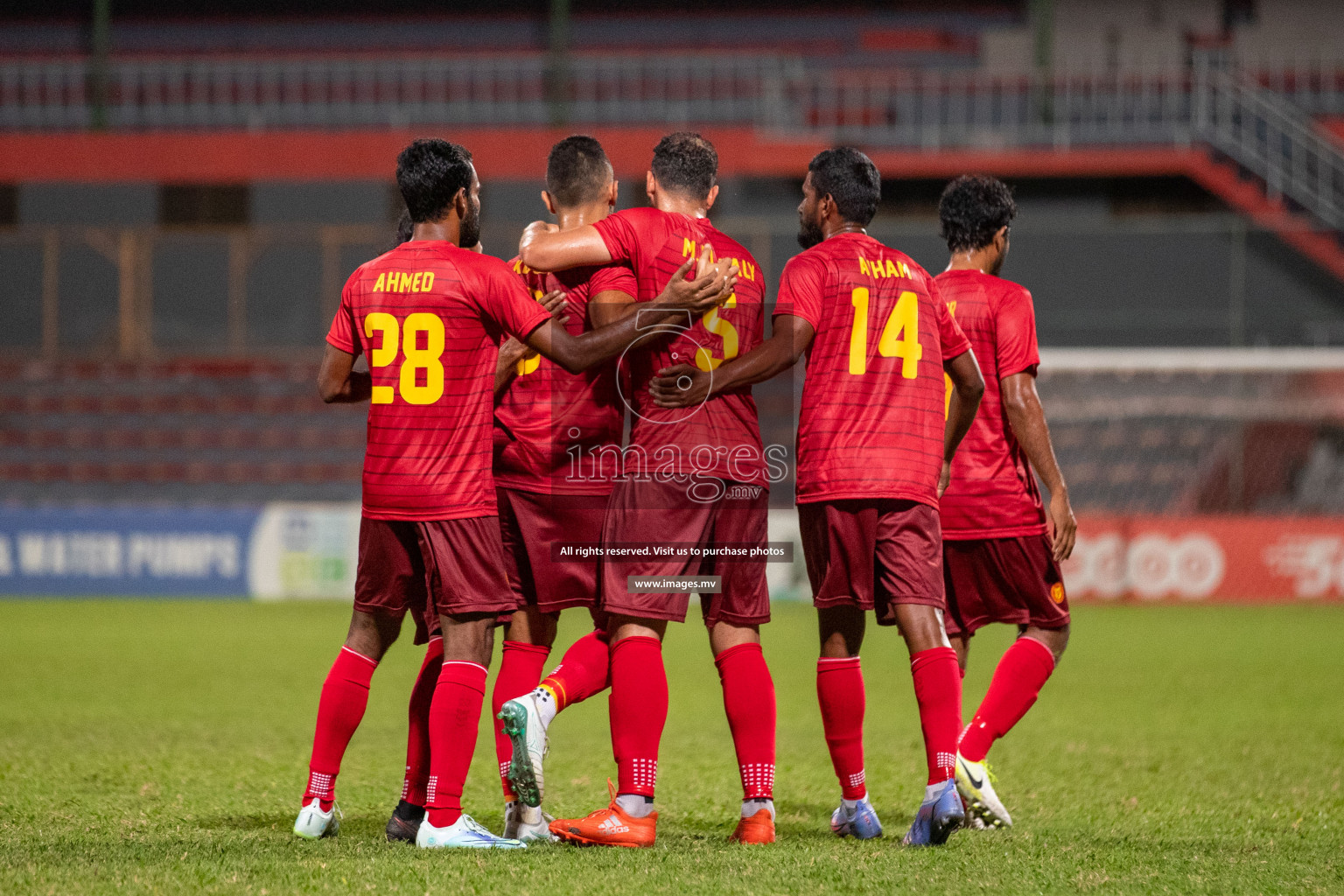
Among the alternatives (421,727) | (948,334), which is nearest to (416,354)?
(421,727)

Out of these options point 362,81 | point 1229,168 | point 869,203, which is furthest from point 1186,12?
point 869,203

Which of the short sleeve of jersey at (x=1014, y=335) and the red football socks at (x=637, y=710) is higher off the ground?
the short sleeve of jersey at (x=1014, y=335)

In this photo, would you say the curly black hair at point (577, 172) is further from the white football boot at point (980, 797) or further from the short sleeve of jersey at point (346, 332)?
the white football boot at point (980, 797)

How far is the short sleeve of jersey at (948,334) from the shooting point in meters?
4.29

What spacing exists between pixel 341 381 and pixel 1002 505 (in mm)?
2237

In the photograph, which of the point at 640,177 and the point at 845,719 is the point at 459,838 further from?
the point at 640,177

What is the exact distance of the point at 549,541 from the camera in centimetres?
426

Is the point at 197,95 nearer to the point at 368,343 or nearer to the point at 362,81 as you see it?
the point at 362,81

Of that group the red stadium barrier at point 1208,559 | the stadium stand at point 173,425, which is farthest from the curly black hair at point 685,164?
the stadium stand at point 173,425

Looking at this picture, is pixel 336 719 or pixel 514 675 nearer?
pixel 336 719

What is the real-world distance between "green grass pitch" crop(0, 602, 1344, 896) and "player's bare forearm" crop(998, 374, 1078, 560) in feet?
3.09

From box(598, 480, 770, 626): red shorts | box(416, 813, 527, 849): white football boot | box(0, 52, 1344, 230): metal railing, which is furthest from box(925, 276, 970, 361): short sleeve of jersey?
box(0, 52, 1344, 230): metal railing

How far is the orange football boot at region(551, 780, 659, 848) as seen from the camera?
151 inches

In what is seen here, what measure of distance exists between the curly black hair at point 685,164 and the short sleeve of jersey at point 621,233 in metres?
0.17
